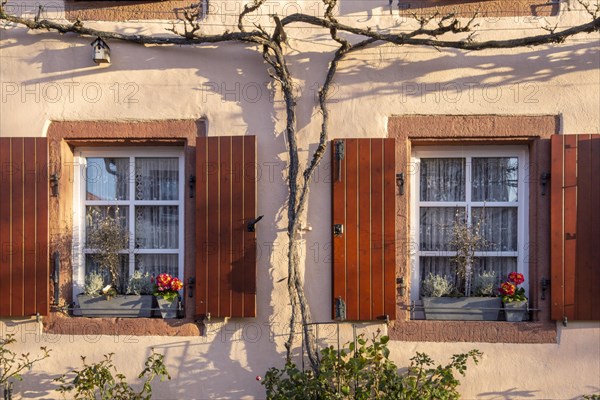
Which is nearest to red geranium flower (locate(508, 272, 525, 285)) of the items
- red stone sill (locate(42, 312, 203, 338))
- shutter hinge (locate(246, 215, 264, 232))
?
shutter hinge (locate(246, 215, 264, 232))

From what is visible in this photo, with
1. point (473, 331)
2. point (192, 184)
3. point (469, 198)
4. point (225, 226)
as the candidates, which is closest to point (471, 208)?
point (469, 198)

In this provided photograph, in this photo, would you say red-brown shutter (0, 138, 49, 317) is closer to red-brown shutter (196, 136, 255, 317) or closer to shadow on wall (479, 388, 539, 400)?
red-brown shutter (196, 136, 255, 317)

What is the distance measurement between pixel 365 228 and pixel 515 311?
4.16ft

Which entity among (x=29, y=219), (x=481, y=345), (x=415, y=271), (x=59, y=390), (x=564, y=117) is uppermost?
(x=564, y=117)

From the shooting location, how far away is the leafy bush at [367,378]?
436cm

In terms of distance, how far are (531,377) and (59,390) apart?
3465 mm

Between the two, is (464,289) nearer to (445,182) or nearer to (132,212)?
(445,182)

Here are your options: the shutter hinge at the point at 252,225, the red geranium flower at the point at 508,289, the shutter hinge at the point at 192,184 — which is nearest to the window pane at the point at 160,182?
the shutter hinge at the point at 192,184

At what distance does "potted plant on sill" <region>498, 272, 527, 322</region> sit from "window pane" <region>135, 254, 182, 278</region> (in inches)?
98.9

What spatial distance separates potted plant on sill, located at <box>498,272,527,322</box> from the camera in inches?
182

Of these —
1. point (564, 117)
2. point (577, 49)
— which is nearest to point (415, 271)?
point (564, 117)

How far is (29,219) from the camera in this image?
4746mm

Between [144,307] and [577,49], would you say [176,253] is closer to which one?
[144,307]

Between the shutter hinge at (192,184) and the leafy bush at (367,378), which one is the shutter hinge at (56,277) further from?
the leafy bush at (367,378)
